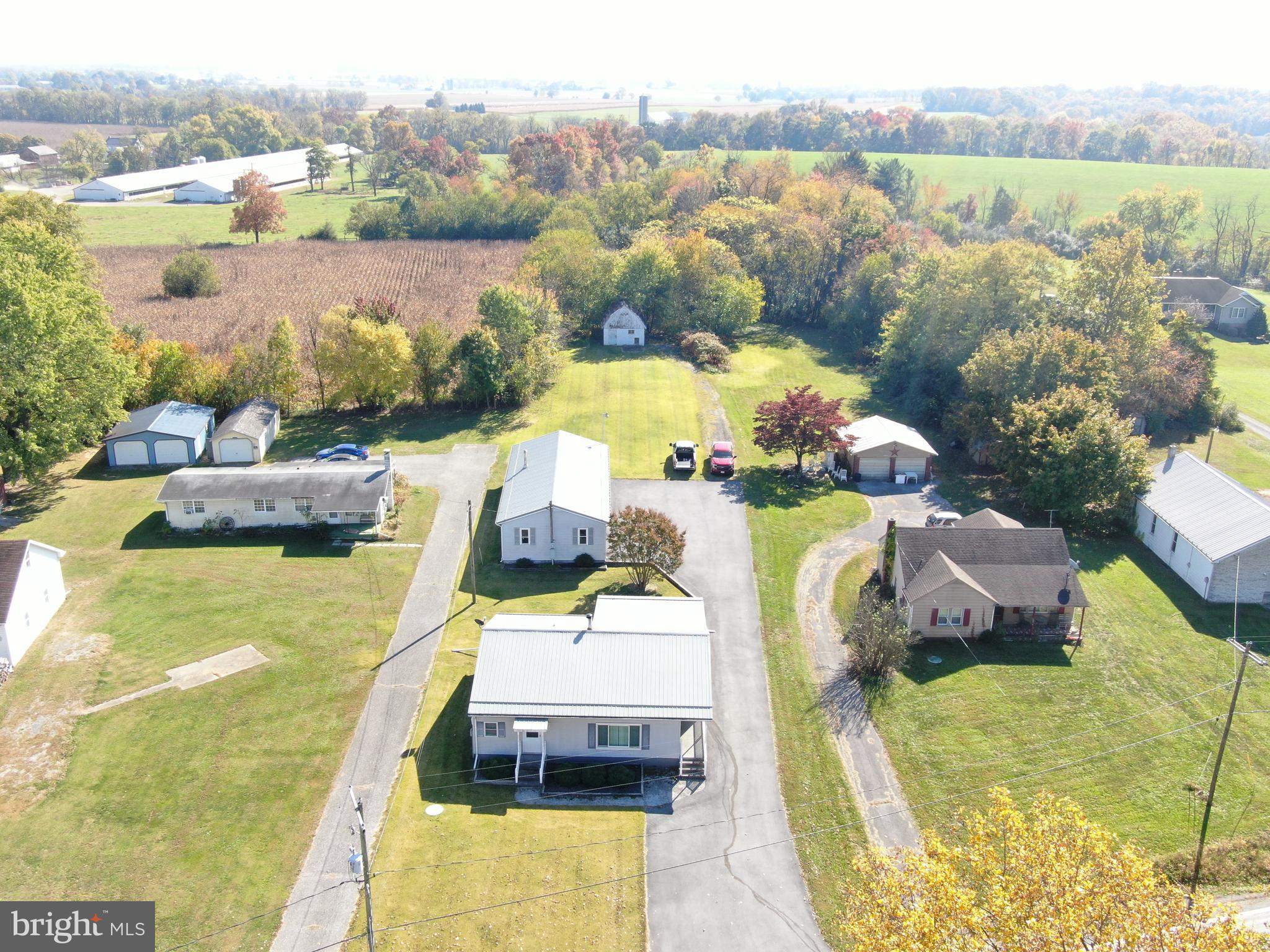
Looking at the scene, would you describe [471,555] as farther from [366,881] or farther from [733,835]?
[366,881]

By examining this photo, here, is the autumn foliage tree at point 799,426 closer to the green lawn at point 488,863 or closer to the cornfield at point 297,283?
the green lawn at point 488,863

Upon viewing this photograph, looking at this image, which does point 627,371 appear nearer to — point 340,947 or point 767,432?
point 767,432

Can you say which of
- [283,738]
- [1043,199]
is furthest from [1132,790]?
[1043,199]

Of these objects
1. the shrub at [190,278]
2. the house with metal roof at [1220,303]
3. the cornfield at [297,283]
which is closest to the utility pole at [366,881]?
the cornfield at [297,283]

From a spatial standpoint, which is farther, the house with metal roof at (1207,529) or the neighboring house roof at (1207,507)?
the neighboring house roof at (1207,507)

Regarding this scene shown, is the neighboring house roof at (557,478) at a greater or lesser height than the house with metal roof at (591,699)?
greater

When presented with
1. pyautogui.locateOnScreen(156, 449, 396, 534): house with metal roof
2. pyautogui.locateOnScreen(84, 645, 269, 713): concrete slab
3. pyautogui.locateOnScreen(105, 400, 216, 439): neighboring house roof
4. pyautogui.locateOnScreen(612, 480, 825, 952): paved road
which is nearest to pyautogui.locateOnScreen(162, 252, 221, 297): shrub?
pyautogui.locateOnScreen(105, 400, 216, 439): neighboring house roof
